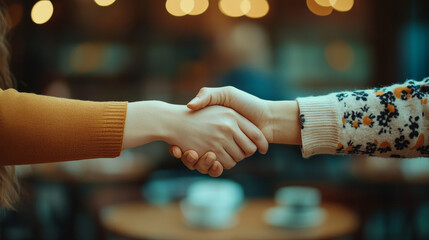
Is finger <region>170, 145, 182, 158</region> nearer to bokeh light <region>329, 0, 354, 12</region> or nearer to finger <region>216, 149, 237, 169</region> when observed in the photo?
finger <region>216, 149, 237, 169</region>

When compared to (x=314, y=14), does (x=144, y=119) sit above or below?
below

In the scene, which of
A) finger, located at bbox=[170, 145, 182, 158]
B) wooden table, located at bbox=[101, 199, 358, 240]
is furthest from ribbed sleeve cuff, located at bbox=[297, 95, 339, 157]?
wooden table, located at bbox=[101, 199, 358, 240]

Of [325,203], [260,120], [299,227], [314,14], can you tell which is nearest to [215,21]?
[314,14]

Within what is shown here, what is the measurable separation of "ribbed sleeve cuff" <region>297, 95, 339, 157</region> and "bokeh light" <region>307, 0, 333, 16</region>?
372 cm

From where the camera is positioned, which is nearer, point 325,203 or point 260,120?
point 260,120

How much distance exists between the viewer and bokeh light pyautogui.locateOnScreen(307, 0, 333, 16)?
15.7 feet

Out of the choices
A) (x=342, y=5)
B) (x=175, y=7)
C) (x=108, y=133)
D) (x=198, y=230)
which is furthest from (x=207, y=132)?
(x=342, y=5)

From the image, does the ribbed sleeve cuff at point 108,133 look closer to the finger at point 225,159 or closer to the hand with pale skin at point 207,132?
the hand with pale skin at point 207,132

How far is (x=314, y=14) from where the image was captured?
4.91 metres

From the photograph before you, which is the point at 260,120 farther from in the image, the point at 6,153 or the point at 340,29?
the point at 340,29

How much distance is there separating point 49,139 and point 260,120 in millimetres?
670

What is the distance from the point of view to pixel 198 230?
6.74 ft

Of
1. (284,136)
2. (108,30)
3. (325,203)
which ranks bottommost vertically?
(325,203)

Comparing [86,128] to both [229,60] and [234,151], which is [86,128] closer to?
[234,151]
